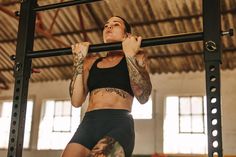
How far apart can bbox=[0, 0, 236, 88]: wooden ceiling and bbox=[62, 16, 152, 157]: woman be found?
5742mm

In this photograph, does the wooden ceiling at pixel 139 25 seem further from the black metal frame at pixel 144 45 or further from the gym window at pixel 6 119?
the black metal frame at pixel 144 45

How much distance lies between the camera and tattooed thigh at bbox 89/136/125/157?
1.74 meters

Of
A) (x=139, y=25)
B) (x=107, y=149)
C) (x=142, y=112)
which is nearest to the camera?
(x=107, y=149)

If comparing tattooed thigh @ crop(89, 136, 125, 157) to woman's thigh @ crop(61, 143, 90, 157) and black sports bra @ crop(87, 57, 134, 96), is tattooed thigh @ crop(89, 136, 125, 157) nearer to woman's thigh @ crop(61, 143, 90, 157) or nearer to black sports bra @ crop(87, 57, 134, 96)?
woman's thigh @ crop(61, 143, 90, 157)

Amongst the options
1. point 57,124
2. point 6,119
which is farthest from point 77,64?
point 6,119

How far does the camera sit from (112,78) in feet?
6.55

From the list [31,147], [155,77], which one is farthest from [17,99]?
[31,147]

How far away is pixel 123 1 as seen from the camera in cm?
770

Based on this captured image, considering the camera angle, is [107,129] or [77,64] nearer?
[107,129]

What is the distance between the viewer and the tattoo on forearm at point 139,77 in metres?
1.85

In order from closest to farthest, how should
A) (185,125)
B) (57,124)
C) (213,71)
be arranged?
(213,71) → (185,125) → (57,124)

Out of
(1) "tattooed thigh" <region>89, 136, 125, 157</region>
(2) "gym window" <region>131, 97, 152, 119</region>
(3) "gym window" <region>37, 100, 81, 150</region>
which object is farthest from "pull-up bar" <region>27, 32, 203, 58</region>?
(3) "gym window" <region>37, 100, 81, 150</region>

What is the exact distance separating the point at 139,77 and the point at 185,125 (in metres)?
6.95

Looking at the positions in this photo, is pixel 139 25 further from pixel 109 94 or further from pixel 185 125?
pixel 109 94
